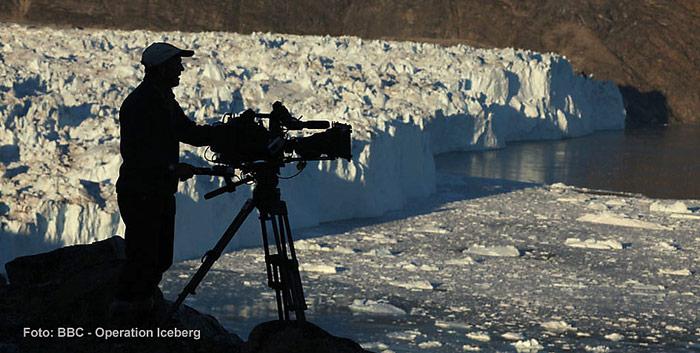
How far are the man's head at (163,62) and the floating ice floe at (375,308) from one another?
15.9 feet

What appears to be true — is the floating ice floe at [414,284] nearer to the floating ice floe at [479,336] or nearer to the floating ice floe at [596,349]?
the floating ice floe at [479,336]

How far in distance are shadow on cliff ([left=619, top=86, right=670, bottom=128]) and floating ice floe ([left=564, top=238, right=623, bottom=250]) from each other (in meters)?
20.1

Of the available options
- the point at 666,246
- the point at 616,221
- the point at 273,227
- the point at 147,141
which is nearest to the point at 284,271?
the point at 273,227

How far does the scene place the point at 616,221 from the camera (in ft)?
44.9

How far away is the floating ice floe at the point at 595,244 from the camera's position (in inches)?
472

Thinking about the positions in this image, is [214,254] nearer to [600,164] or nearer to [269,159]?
[269,159]

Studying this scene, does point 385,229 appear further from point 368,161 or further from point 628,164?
point 628,164

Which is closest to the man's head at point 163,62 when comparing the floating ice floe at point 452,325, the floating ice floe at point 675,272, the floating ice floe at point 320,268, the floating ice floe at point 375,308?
the floating ice floe at point 452,325

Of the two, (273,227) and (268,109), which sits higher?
(268,109)

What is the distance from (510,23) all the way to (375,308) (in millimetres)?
32682

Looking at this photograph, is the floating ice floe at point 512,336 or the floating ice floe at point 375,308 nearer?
the floating ice floe at point 512,336

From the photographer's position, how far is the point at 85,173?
36.8 ft

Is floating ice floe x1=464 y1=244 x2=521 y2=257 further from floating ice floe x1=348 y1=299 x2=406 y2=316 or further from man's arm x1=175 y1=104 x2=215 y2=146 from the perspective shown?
man's arm x1=175 y1=104 x2=215 y2=146

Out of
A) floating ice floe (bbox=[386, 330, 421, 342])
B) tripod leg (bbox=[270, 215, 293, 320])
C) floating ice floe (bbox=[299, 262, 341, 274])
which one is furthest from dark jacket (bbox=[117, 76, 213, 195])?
floating ice floe (bbox=[299, 262, 341, 274])
